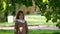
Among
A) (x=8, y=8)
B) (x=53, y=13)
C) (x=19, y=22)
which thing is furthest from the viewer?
(x=19, y=22)

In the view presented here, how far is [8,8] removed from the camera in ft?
10.4

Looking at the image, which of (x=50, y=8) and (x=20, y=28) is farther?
(x=20, y=28)

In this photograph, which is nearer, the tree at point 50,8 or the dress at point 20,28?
the tree at point 50,8

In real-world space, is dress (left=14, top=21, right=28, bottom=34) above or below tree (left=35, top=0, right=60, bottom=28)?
below

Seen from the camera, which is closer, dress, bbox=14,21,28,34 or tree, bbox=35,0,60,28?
tree, bbox=35,0,60,28

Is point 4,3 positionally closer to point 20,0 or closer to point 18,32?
point 20,0

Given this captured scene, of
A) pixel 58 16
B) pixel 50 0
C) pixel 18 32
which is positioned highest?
pixel 50 0

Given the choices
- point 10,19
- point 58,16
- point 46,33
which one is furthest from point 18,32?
point 10,19

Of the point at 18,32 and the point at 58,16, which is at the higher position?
the point at 58,16

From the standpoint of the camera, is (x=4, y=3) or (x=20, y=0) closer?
(x=4, y=3)

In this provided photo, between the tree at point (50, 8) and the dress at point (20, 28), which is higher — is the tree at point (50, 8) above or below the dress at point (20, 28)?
above

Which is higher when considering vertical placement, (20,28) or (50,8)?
(50,8)

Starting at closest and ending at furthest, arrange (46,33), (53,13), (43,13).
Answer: (43,13) → (53,13) → (46,33)

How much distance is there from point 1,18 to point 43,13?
855 inches
